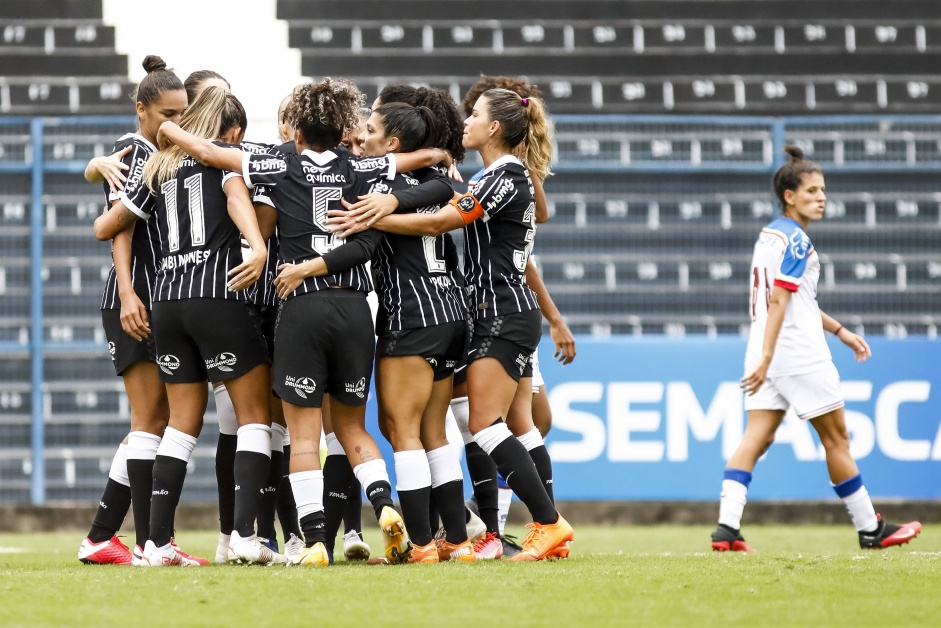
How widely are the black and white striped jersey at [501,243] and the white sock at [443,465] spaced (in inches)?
20.1

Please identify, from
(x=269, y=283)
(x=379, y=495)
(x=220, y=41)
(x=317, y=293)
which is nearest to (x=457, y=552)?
(x=379, y=495)

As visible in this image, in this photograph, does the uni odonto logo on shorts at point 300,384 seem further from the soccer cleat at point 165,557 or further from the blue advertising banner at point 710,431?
the blue advertising banner at point 710,431

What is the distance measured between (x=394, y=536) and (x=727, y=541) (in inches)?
76.3

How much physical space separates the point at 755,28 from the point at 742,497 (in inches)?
188

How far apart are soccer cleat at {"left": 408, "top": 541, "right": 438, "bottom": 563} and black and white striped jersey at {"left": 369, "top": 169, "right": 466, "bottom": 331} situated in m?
0.77

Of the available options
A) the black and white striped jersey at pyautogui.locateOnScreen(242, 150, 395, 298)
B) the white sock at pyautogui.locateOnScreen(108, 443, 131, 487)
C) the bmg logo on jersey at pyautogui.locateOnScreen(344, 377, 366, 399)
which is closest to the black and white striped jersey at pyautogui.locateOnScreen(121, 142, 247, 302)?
the black and white striped jersey at pyautogui.locateOnScreen(242, 150, 395, 298)

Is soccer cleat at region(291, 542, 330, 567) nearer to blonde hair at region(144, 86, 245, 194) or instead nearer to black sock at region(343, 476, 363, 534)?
black sock at region(343, 476, 363, 534)

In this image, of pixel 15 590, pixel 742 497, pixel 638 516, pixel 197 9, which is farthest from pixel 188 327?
pixel 197 9

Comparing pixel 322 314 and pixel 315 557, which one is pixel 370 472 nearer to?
pixel 315 557

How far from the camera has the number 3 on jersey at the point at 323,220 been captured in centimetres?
482

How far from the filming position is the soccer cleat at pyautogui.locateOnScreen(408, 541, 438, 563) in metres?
4.89

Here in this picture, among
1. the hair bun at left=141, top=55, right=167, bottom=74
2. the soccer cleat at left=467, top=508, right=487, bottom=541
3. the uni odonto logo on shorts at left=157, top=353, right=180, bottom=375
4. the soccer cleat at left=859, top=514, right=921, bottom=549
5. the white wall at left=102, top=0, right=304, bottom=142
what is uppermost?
the white wall at left=102, top=0, right=304, bottom=142

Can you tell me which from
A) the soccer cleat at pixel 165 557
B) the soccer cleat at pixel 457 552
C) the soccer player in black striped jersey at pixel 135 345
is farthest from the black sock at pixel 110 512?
the soccer cleat at pixel 457 552

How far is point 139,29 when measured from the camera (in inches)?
385
